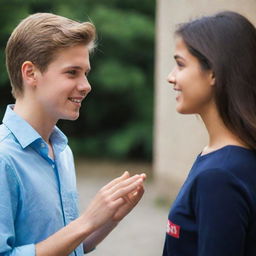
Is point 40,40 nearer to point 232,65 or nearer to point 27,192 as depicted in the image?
point 27,192

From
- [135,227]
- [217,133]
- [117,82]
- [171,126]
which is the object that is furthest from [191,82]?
[117,82]

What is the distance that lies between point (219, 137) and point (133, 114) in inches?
432

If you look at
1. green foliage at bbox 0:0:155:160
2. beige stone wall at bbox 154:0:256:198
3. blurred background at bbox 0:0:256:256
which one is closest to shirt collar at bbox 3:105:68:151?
blurred background at bbox 0:0:256:256

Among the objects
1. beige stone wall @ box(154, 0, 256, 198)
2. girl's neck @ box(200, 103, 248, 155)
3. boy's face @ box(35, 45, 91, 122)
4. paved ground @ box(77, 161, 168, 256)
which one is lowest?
paved ground @ box(77, 161, 168, 256)

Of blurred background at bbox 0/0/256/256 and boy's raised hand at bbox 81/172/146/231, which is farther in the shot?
blurred background at bbox 0/0/256/256

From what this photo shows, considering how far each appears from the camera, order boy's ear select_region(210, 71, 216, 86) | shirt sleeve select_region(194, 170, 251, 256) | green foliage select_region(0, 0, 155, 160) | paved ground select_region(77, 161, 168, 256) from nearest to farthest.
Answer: shirt sleeve select_region(194, 170, 251, 256)
boy's ear select_region(210, 71, 216, 86)
paved ground select_region(77, 161, 168, 256)
green foliage select_region(0, 0, 155, 160)

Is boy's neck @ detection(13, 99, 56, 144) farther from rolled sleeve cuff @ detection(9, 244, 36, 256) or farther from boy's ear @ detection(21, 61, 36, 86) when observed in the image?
rolled sleeve cuff @ detection(9, 244, 36, 256)

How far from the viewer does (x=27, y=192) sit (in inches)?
78.4

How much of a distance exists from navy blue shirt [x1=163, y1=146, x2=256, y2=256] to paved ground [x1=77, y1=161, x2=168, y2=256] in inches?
167

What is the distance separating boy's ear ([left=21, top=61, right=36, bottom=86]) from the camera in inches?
84.5

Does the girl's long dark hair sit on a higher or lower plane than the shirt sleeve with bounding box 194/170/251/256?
higher

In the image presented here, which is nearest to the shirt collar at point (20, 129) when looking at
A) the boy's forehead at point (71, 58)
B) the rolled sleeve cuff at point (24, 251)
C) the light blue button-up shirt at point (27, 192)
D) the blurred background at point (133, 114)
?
the light blue button-up shirt at point (27, 192)

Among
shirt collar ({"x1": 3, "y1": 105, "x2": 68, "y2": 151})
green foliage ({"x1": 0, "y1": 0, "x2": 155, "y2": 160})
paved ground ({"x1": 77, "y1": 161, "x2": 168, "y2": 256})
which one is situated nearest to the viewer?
shirt collar ({"x1": 3, "y1": 105, "x2": 68, "y2": 151})

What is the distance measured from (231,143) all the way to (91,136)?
11.4 metres
